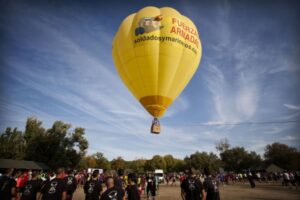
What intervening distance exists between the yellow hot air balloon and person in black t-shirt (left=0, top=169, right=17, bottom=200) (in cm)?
837

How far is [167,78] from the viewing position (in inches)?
592

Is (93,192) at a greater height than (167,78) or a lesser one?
lesser

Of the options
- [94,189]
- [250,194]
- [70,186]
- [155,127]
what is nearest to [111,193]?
[94,189]

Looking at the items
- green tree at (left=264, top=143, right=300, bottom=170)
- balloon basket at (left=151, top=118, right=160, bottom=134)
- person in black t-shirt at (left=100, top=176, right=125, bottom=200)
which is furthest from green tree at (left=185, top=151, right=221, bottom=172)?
person in black t-shirt at (left=100, top=176, right=125, bottom=200)

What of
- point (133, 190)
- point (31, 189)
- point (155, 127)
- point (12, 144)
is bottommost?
point (31, 189)

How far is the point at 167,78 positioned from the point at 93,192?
9081 millimetres

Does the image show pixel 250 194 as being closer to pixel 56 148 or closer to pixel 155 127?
pixel 155 127

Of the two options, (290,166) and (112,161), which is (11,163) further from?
(112,161)

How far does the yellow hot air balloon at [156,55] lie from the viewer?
48.2ft

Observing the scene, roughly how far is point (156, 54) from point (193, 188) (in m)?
8.97

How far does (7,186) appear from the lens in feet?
23.7

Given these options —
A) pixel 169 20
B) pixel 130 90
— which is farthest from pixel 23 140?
pixel 169 20

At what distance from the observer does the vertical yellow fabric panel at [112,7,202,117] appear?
1469 centimetres

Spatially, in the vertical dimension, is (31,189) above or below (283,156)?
below
